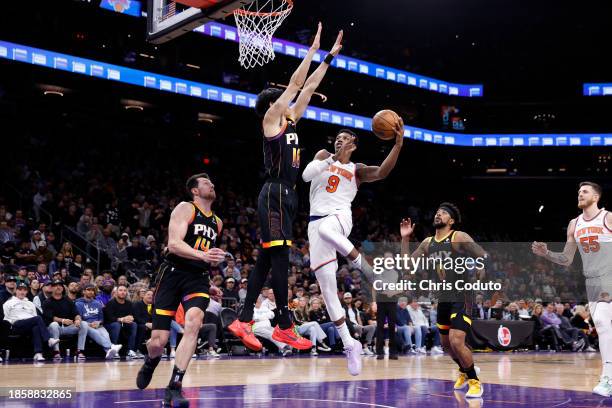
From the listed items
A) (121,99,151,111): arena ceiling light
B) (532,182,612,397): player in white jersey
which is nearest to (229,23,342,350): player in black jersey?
(532,182,612,397): player in white jersey

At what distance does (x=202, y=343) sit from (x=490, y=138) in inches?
958

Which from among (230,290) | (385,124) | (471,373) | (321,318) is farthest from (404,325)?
(385,124)

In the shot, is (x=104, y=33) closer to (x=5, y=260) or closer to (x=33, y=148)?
(x=33, y=148)

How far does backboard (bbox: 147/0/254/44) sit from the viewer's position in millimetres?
7758

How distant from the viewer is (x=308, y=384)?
8.98m

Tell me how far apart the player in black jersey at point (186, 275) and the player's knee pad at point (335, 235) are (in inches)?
44.4

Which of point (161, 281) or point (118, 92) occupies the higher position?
point (118, 92)

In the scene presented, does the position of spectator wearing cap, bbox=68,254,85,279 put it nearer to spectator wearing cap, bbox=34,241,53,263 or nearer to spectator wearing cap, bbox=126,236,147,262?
spectator wearing cap, bbox=34,241,53,263

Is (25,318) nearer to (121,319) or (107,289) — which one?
(121,319)

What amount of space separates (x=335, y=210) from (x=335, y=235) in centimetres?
35

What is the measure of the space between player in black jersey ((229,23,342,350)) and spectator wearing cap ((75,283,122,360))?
7.06 m

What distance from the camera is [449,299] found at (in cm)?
852

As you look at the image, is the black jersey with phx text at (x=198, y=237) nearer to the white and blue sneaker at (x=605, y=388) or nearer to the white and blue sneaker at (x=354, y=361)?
the white and blue sneaker at (x=354, y=361)

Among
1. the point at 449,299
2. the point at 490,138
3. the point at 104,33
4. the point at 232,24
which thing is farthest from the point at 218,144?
the point at 449,299
